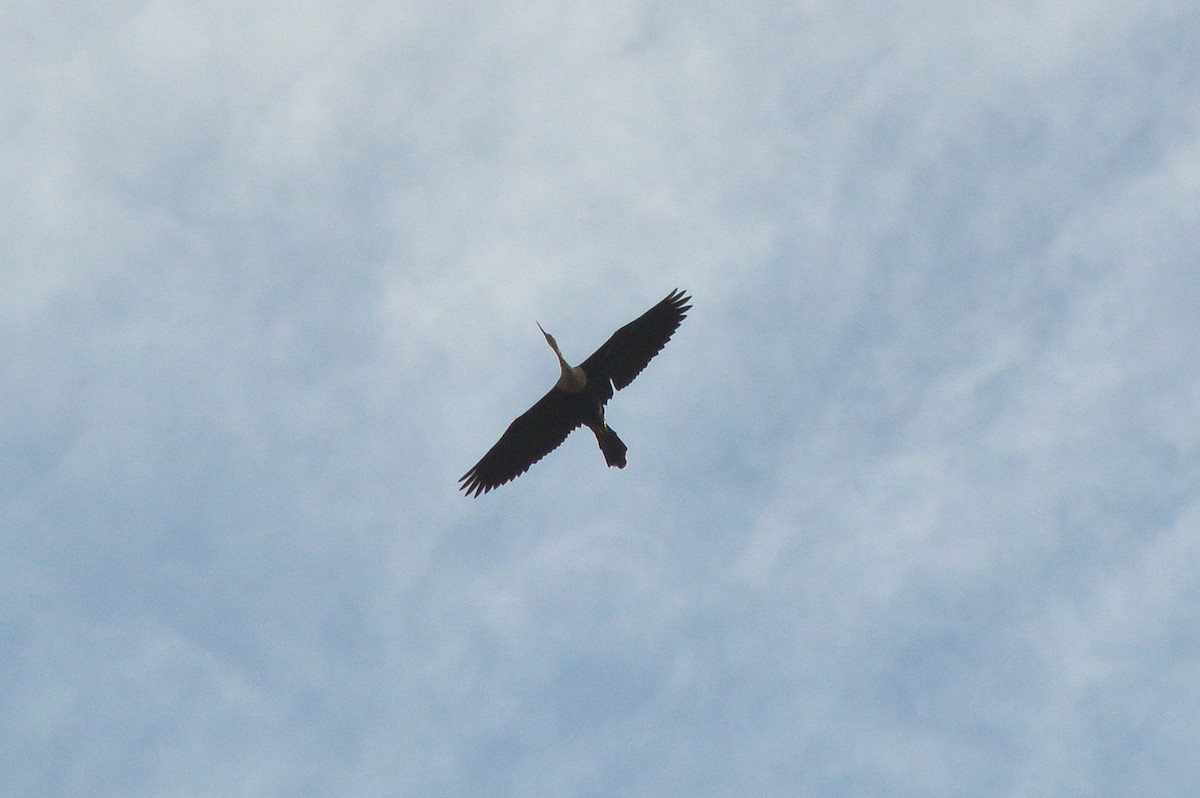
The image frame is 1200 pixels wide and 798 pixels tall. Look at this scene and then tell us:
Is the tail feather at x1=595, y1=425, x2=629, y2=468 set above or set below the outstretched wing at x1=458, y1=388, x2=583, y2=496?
below

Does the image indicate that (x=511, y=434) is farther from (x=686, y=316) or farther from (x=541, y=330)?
(x=686, y=316)

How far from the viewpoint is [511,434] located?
25391 mm

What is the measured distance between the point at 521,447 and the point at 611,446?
1465 mm

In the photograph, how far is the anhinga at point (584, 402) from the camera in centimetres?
2478

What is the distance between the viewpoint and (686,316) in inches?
991

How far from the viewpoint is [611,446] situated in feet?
82.4

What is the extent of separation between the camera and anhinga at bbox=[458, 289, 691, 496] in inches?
976

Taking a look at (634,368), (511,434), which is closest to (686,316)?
(634,368)

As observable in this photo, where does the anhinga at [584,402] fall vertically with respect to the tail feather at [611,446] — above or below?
above

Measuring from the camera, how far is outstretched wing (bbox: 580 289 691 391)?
2478 cm

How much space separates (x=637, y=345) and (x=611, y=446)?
62.7 inches

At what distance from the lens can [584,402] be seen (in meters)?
24.9

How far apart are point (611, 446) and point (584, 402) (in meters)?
0.81

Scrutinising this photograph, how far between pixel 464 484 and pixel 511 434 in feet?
3.75
